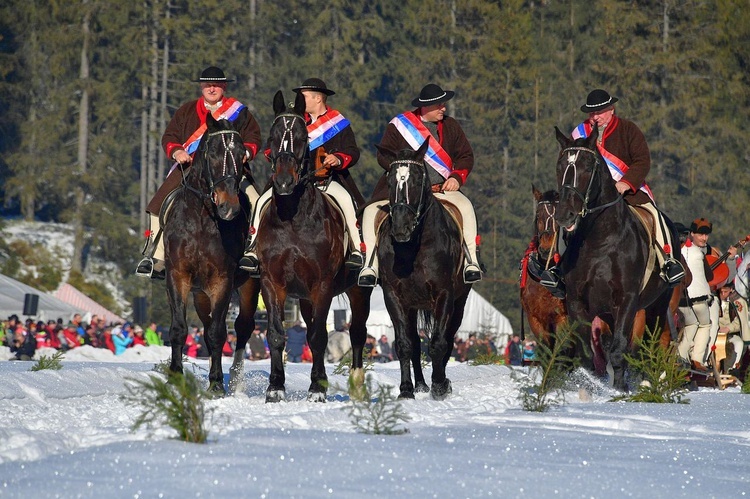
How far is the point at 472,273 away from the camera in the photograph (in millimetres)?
13336

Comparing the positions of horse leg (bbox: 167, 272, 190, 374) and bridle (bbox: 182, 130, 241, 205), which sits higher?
bridle (bbox: 182, 130, 241, 205)

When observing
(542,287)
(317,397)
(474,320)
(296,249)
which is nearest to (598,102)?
(542,287)

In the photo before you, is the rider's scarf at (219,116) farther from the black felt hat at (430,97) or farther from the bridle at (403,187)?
the bridle at (403,187)

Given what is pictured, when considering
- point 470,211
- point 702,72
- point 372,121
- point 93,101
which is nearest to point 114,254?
Answer: point 93,101

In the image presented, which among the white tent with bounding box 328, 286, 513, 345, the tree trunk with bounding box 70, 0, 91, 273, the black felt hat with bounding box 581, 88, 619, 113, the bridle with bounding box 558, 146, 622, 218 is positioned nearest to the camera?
the bridle with bounding box 558, 146, 622, 218

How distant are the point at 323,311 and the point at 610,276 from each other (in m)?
2.86

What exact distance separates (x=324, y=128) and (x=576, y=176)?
8.52 feet

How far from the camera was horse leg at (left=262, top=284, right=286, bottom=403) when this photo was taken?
40.6ft

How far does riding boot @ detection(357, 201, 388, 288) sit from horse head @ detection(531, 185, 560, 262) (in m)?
2.42

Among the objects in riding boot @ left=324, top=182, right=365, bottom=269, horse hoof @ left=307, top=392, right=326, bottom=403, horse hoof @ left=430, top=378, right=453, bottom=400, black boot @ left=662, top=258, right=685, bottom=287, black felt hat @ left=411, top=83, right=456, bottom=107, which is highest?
black felt hat @ left=411, top=83, right=456, bottom=107

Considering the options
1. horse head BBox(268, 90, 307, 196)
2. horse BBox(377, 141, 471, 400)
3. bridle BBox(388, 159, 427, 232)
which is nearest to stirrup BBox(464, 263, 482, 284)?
horse BBox(377, 141, 471, 400)

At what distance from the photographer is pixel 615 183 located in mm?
13852

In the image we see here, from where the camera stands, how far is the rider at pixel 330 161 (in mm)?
12891

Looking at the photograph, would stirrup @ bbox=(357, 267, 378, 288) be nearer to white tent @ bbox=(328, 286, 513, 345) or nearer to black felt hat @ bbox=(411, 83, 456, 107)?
black felt hat @ bbox=(411, 83, 456, 107)
